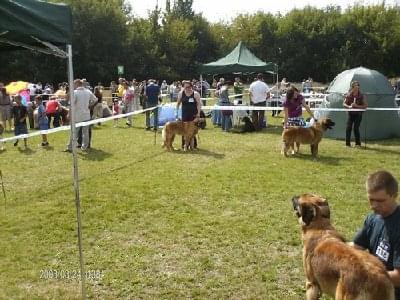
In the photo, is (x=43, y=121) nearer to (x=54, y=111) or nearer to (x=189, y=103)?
(x=54, y=111)

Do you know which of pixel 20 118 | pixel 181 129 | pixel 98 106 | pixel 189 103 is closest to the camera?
pixel 181 129

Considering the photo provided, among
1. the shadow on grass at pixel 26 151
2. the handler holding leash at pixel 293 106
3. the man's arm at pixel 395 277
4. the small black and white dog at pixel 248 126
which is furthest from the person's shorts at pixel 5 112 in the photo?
the man's arm at pixel 395 277

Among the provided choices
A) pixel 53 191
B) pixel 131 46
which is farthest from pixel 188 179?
pixel 131 46

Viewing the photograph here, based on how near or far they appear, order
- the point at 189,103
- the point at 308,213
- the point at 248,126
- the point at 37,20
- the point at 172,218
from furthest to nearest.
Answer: the point at 248,126 < the point at 189,103 < the point at 172,218 < the point at 37,20 < the point at 308,213

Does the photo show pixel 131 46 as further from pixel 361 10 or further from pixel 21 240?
pixel 21 240

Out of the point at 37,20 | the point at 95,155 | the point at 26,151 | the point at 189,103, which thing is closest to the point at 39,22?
the point at 37,20

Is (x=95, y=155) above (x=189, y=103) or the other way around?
the other way around

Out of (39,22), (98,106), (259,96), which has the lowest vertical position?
(98,106)

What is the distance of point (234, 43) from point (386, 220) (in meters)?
52.5

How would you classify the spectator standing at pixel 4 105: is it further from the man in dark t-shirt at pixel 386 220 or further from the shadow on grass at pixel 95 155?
the man in dark t-shirt at pixel 386 220

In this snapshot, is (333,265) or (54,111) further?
(54,111)

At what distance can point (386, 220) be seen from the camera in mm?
2643

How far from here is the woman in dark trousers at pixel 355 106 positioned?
37.5ft

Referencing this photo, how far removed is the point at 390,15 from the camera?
159ft
